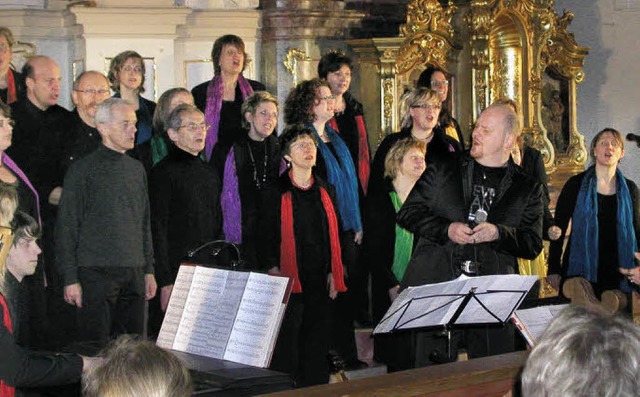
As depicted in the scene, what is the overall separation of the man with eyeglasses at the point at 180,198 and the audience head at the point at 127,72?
58 centimetres

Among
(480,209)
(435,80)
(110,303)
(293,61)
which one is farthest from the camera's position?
(293,61)

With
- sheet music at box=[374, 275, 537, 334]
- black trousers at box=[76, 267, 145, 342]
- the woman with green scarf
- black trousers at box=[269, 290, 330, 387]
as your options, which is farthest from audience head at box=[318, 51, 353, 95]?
Result: sheet music at box=[374, 275, 537, 334]

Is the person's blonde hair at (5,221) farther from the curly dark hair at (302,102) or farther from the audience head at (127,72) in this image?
the curly dark hair at (302,102)

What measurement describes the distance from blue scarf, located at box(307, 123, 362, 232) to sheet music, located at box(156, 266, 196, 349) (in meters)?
2.82

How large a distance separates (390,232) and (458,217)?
1.52 meters

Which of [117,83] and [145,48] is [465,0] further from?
[117,83]

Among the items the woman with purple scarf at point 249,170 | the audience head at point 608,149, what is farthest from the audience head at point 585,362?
the audience head at point 608,149

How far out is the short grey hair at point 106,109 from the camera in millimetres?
6608

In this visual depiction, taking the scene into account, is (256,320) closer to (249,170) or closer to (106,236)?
(106,236)

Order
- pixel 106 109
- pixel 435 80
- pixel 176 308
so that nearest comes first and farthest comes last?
1. pixel 176 308
2. pixel 106 109
3. pixel 435 80

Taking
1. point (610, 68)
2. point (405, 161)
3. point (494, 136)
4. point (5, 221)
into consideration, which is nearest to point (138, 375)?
point (5, 221)

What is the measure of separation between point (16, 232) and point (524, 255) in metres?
2.54

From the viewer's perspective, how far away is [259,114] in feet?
25.2

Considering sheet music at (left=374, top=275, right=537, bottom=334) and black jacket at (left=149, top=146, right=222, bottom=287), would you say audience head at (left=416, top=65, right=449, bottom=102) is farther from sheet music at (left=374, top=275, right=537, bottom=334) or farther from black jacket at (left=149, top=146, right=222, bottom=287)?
sheet music at (left=374, top=275, right=537, bottom=334)
